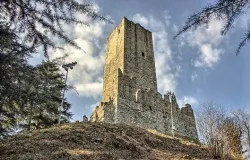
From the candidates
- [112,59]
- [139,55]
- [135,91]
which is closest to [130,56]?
[139,55]

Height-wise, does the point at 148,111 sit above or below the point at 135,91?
below

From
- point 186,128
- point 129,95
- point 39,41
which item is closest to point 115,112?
point 129,95

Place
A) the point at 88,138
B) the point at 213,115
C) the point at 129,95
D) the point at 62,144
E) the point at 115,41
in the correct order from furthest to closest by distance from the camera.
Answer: the point at 115,41 < the point at 129,95 < the point at 213,115 < the point at 88,138 < the point at 62,144

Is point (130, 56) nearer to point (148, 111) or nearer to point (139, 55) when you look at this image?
point (139, 55)

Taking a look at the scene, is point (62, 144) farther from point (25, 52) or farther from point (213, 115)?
point (213, 115)

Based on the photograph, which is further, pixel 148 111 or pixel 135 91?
pixel 135 91

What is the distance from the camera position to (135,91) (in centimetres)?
2147

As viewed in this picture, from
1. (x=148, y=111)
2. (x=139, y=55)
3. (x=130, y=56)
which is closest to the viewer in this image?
(x=148, y=111)

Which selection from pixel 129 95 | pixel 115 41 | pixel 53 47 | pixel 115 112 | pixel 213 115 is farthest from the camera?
pixel 115 41

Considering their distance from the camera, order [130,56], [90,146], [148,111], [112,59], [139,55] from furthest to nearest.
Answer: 1. [112,59]
2. [139,55]
3. [130,56]
4. [148,111]
5. [90,146]

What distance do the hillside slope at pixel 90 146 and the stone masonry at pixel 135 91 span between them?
5729mm

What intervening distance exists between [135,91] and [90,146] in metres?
11.9

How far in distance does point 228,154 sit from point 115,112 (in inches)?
343

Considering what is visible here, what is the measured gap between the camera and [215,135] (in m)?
12.7
